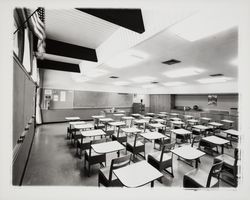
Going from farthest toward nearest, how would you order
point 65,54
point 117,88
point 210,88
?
point 117,88 < point 210,88 < point 65,54

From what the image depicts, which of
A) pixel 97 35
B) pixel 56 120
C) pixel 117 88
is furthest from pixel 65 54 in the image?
pixel 117 88

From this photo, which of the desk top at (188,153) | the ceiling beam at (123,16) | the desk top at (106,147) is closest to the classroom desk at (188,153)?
the desk top at (188,153)

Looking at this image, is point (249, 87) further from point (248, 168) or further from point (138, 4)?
point (138, 4)

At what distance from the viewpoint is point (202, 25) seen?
6.62 feet

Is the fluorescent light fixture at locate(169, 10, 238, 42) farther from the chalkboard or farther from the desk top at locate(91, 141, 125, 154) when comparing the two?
the chalkboard

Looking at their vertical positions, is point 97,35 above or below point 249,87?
above

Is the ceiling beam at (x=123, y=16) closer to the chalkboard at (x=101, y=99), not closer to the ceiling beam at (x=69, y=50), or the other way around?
the ceiling beam at (x=69, y=50)

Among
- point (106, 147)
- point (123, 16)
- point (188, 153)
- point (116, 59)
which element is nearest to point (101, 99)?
point (116, 59)

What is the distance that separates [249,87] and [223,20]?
1601 millimetres

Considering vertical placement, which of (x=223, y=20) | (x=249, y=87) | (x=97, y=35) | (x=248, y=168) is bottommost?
(x=248, y=168)

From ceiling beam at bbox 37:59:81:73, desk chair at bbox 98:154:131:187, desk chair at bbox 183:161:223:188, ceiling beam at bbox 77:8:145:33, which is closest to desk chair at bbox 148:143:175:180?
desk chair at bbox 183:161:223:188

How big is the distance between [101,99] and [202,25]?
363 inches

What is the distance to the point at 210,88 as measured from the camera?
8391 mm

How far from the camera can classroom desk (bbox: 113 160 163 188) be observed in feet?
4.96
